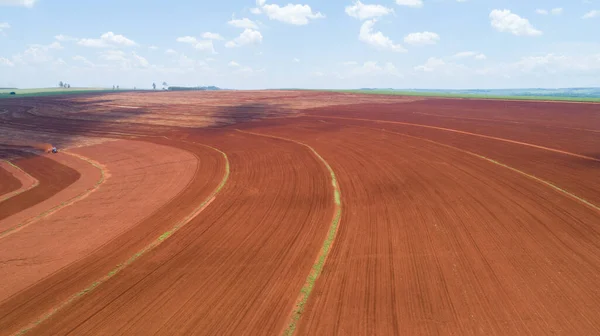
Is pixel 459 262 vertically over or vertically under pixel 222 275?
over

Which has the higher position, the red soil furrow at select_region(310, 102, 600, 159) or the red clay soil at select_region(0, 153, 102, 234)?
the red soil furrow at select_region(310, 102, 600, 159)

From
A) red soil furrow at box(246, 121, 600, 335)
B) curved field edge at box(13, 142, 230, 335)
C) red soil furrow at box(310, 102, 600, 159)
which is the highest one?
red soil furrow at box(310, 102, 600, 159)

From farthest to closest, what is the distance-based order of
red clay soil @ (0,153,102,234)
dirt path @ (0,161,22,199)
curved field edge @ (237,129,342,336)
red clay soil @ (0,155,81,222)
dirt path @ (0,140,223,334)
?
dirt path @ (0,161,22,199) < red clay soil @ (0,155,81,222) < red clay soil @ (0,153,102,234) < dirt path @ (0,140,223,334) < curved field edge @ (237,129,342,336)

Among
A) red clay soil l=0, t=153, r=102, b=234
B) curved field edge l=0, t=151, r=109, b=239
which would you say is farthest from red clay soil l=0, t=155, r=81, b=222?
curved field edge l=0, t=151, r=109, b=239

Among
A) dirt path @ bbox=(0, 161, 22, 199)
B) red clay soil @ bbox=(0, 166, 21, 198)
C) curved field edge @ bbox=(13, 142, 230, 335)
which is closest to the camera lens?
curved field edge @ bbox=(13, 142, 230, 335)

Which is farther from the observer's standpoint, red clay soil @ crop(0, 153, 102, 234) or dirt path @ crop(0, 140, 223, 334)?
red clay soil @ crop(0, 153, 102, 234)

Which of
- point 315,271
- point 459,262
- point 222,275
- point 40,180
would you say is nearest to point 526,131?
point 459,262

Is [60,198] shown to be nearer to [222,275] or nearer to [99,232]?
[99,232]

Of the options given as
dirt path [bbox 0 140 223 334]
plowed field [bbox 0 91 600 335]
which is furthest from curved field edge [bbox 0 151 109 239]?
dirt path [bbox 0 140 223 334]

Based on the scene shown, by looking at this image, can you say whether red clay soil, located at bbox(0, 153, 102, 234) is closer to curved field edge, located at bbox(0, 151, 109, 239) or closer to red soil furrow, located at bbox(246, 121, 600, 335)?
curved field edge, located at bbox(0, 151, 109, 239)
